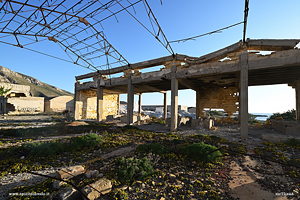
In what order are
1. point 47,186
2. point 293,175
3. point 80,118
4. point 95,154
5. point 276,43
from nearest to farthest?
point 47,186 → point 293,175 → point 95,154 → point 276,43 → point 80,118

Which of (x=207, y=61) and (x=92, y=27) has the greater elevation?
(x=92, y=27)

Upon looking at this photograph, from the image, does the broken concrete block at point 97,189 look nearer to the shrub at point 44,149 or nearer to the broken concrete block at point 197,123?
the shrub at point 44,149

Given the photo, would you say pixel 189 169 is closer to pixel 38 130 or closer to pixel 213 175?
pixel 213 175

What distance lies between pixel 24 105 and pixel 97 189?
34012mm

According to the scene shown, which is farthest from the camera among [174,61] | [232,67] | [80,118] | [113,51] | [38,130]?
[80,118]

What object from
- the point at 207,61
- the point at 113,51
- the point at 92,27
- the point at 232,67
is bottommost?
the point at 232,67

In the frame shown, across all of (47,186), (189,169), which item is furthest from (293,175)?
(47,186)

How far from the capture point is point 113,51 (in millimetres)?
13875

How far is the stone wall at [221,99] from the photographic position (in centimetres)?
1557

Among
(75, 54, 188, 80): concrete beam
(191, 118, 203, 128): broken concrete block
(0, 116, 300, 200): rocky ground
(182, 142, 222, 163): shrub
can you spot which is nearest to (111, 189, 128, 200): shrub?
(0, 116, 300, 200): rocky ground

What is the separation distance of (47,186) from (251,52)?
37.5 ft

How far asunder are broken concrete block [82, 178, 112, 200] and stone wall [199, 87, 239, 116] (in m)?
15.8

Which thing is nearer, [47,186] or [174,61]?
[47,186]

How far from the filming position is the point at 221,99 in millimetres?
16125
